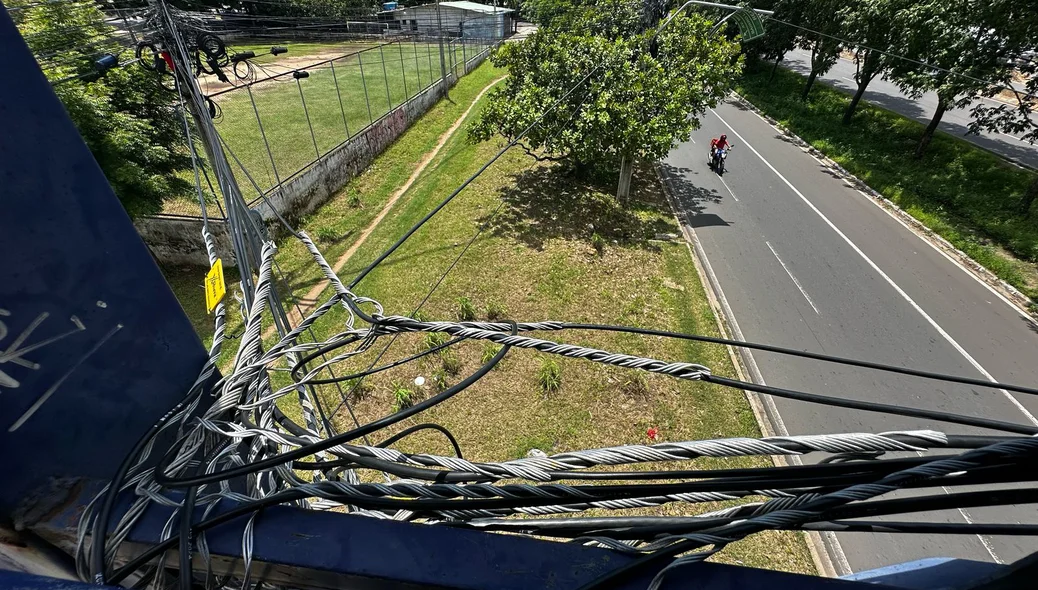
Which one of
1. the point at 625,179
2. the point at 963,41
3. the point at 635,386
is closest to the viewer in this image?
the point at 635,386

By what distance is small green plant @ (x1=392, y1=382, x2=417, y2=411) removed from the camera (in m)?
6.97

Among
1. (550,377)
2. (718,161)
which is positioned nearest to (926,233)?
(718,161)

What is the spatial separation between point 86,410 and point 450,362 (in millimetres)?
6480

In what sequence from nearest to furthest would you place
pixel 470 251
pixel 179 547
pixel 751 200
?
pixel 179 547 → pixel 470 251 → pixel 751 200

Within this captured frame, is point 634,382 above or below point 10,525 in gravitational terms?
below

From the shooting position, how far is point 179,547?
1.17 meters

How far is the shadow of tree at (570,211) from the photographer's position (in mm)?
11477

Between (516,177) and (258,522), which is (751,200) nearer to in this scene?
(516,177)

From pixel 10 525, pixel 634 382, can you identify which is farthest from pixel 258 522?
pixel 634 382

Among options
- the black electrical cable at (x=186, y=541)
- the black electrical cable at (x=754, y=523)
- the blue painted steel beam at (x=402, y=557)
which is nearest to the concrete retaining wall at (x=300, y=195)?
the black electrical cable at (x=186, y=541)

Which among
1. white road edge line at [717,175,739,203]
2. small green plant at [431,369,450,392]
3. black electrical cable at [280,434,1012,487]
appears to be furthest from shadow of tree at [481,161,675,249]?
black electrical cable at [280,434,1012,487]

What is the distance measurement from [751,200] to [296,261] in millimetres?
12788

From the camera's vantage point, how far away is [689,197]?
14.2 metres

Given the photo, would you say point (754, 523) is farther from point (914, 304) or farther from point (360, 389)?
point (914, 304)
